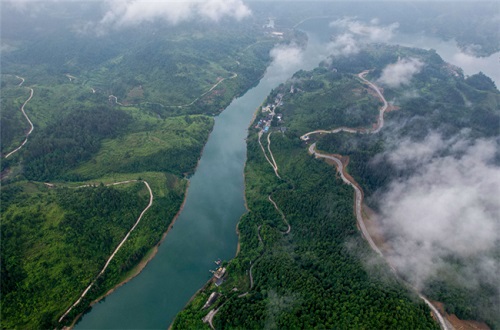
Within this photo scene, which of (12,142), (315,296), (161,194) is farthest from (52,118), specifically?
(315,296)

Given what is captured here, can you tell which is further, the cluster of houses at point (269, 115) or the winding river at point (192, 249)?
the cluster of houses at point (269, 115)

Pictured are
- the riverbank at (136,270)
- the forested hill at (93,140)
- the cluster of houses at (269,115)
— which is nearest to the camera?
the riverbank at (136,270)

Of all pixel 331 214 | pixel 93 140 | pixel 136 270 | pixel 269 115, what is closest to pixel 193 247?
pixel 136 270

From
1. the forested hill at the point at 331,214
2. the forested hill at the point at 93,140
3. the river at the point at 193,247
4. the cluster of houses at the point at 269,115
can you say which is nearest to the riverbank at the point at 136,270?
the forested hill at the point at 93,140

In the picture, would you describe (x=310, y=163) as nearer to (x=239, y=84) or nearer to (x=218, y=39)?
(x=239, y=84)

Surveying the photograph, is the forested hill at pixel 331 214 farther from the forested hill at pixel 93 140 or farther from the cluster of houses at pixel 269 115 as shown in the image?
the forested hill at pixel 93 140

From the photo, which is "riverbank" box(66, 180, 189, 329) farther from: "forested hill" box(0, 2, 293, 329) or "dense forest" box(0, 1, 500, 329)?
"dense forest" box(0, 1, 500, 329)

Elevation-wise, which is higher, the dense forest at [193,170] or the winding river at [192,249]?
the dense forest at [193,170]
